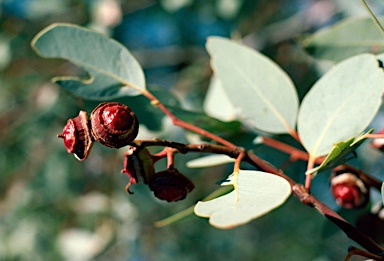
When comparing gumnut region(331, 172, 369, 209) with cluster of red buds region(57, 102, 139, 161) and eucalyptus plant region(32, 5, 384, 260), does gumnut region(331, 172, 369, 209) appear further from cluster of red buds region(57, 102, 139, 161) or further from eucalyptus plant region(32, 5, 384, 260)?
cluster of red buds region(57, 102, 139, 161)

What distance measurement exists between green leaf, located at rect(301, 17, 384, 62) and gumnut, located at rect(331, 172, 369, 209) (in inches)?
10.0

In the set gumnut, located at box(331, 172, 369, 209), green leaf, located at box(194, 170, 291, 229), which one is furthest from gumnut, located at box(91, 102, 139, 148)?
gumnut, located at box(331, 172, 369, 209)

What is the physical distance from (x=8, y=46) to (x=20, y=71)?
27 cm

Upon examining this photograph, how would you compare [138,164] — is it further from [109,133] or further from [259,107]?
[259,107]

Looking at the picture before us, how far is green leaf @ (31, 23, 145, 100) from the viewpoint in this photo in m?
0.95

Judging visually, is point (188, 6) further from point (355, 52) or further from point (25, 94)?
point (355, 52)

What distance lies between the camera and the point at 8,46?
2.40 meters

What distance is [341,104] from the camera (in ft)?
Result: 2.80

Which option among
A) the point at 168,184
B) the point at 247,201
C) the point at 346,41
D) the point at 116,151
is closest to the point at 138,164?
the point at 168,184

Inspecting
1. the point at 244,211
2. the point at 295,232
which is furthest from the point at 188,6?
the point at 244,211

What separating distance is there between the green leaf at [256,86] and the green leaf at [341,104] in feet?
0.27

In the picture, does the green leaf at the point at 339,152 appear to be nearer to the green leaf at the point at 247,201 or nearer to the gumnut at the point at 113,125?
the green leaf at the point at 247,201

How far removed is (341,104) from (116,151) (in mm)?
1736

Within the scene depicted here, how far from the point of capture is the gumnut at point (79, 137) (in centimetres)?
70
